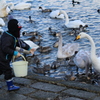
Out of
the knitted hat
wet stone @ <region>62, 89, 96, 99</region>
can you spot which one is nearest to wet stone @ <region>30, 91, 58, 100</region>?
wet stone @ <region>62, 89, 96, 99</region>

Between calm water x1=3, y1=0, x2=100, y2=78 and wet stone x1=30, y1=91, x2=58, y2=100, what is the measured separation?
2.95 m

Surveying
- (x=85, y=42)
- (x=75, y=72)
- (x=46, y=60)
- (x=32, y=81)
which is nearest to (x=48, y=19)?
(x=85, y=42)

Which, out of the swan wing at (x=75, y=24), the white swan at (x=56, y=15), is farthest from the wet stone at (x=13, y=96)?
the white swan at (x=56, y=15)

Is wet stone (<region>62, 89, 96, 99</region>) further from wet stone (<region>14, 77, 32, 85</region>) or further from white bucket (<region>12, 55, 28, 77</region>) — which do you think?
white bucket (<region>12, 55, 28, 77</region>)

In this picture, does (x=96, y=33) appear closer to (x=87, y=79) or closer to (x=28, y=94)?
(x=87, y=79)

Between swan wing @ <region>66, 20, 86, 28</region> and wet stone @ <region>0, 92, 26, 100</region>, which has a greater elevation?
swan wing @ <region>66, 20, 86, 28</region>

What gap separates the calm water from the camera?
11438mm

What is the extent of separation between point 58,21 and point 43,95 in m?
12.6

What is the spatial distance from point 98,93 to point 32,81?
1400 mm

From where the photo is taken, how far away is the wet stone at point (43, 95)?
4957 mm

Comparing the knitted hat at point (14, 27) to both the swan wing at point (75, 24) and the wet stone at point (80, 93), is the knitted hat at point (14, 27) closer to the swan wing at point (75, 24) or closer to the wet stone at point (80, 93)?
the wet stone at point (80, 93)

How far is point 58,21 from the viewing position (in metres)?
17.5

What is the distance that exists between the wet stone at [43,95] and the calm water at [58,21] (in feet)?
9.68

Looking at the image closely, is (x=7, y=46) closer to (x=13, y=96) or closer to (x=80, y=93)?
(x=13, y=96)
